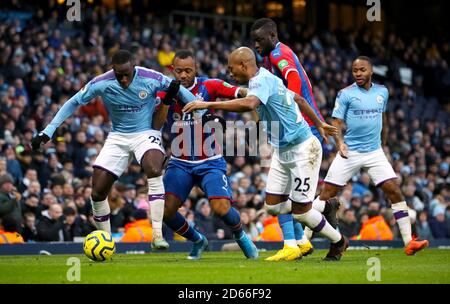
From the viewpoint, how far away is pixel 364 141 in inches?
557

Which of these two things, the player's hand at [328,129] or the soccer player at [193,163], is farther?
the soccer player at [193,163]

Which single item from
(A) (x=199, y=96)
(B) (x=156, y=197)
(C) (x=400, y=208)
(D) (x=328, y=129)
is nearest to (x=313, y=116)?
(D) (x=328, y=129)

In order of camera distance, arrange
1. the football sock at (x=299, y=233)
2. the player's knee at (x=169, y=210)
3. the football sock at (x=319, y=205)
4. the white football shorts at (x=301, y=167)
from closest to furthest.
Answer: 1. the white football shorts at (x=301, y=167)
2. the player's knee at (x=169, y=210)
3. the football sock at (x=299, y=233)
4. the football sock at (x=319, y=205)

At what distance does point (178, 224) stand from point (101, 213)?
3.35 feet

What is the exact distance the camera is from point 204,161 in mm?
12969

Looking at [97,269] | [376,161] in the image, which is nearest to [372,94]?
[376,161]

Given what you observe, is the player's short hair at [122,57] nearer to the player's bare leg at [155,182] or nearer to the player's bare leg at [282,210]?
the player's bare leg at [155,182]

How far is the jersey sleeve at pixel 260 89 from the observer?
446 inches

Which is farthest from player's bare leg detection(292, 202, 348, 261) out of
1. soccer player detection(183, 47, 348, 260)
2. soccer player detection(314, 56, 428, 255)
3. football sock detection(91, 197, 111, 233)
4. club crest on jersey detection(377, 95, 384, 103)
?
club crest on jersey detection(377, 95, 384, 103)

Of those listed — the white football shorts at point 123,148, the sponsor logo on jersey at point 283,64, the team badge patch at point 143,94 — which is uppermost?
the sponsor logo on jersey at point 283,64

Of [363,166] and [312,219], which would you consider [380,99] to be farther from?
[312,219]

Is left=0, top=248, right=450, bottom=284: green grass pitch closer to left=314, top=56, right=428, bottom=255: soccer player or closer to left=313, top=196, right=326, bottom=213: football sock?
left=313, top=196, right=326, bottom=213: football sock

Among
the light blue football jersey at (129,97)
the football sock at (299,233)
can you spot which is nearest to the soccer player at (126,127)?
the light blue football jersey at (129,97)

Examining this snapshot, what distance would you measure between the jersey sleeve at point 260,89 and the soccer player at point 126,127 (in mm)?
1442
